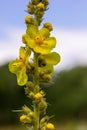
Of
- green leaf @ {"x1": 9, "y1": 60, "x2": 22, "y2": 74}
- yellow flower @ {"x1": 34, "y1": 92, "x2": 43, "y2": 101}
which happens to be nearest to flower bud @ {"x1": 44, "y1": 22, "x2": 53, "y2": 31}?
green leaf @ {"x1": 9, "y1": 60, "x2": 22, "y2": 74}

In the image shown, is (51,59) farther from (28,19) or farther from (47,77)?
(28,19)

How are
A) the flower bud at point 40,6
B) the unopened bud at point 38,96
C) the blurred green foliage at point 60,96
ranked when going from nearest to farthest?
the unopened bud at point 38,96 < the flower bud at point 40,6 < the blurred green foliage at point 60,96

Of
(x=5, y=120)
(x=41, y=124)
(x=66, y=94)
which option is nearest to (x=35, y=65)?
(x=41, y=124)

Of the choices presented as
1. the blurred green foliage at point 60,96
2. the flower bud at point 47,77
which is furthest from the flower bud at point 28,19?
the blurred green foliage at point 60,96

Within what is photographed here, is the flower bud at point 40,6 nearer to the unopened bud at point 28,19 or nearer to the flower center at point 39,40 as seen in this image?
the unopened bud at point 28,19

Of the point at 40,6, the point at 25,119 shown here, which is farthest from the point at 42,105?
the point at 40,6

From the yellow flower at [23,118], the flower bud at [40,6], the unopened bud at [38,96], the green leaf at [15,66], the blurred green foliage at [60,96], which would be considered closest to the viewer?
the unopened bud at [38,96]

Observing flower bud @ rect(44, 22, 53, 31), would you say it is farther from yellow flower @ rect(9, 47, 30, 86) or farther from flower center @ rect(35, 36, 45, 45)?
yellow flower @ rect(9, 47, 30, 86)
